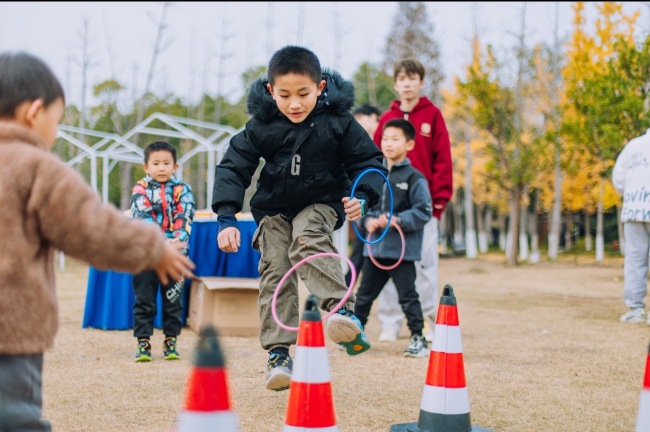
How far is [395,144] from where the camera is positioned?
6.13 m

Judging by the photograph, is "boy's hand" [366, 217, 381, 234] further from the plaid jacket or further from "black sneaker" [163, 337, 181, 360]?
"black sneaker" [163, 337, 181, 360]

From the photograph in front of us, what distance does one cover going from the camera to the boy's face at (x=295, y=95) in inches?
159

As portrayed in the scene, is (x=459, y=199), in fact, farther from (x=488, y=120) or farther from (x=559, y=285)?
(x=559, y=285)

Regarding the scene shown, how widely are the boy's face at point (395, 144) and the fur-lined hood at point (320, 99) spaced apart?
187cm

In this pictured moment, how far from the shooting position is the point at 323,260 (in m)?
4.05

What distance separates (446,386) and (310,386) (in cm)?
83

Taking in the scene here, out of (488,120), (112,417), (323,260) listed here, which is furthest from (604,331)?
(488,120)

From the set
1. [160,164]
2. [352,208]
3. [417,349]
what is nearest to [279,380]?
[352,208]

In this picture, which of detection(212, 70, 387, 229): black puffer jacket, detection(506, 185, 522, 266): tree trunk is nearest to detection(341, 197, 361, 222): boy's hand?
detection(212, 70, 387, 229): black puffer jacket

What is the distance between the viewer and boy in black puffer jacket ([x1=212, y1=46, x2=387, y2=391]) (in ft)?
13.2

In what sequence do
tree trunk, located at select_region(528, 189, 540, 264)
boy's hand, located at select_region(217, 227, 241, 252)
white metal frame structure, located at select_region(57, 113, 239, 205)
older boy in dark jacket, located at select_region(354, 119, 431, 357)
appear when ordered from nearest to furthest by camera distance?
boy's hand, located at select_region(217, 227, 241, 252) → older boy in dark jacket, located at select_region(354, 119, 431, 357) → white metal frame structure, located at select_region(57, 113, 239, 205) → tree trunk, located at select_region(528, 189, 540, 264)

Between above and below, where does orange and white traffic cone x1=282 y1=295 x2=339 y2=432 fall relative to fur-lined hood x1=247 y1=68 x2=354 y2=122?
below

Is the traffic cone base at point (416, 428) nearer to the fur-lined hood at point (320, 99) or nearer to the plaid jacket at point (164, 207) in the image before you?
the fur-lined hood at point (320, 99)

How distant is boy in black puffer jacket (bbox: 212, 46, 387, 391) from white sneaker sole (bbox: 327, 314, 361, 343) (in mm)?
112
